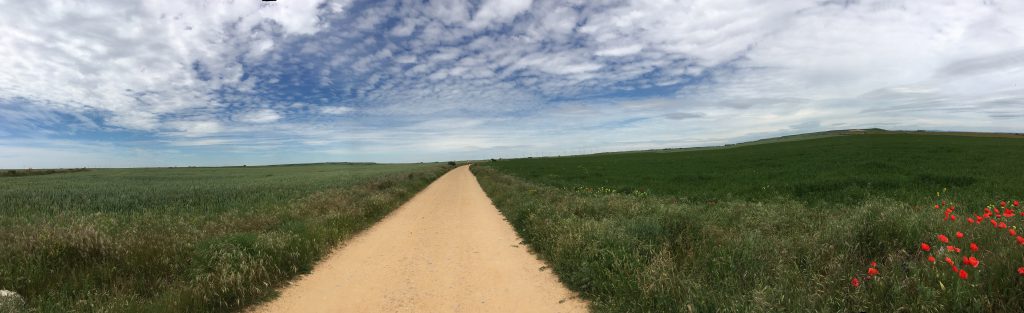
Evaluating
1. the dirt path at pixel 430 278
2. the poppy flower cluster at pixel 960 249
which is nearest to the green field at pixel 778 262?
the poppy flower cluster at pixel 960 249

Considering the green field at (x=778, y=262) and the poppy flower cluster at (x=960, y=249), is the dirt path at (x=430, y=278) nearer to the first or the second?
the green field at (x=778, y=262)

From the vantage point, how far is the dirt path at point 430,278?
6.00 metres

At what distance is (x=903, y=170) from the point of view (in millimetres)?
21328

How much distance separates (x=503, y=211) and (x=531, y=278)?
9.05 m

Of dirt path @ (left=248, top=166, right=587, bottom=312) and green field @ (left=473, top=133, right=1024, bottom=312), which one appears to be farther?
dirt path @ (left=248, top=166, right=587, bottom=312)

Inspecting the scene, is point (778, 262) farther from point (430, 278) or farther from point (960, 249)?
point (430, 278)

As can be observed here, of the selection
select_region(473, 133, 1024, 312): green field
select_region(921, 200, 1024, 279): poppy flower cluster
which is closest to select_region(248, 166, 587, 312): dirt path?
select_region(473, 133, 1024, 312): green field

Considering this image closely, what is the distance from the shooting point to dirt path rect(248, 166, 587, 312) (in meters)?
6.00

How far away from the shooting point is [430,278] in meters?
7.27

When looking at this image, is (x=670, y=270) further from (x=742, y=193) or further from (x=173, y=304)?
(x=742, y=193)

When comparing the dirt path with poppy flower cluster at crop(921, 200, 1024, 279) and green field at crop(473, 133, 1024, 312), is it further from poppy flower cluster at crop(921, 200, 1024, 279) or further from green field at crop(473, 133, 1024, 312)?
poppy flower cluster at crop(921, 200, 1024, 279)

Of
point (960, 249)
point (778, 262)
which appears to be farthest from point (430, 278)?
point (960, 249)

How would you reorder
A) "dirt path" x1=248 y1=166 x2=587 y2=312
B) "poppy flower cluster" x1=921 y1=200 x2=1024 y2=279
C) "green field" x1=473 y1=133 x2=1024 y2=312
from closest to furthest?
"poppy flower cluster" x1=921 y1=200 x2=1024 y2=279
"green field" x1=473 y1=133 x2=1024 y2=312
"dirt path" x1=248 y1=166 x2=587 y2=312

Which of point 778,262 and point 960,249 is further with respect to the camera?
point 778,262
